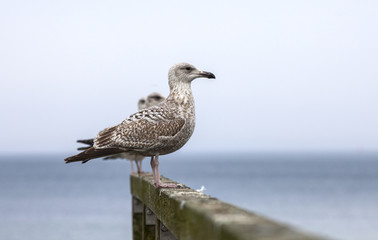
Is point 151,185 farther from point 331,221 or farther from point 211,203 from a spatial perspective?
point 331,221

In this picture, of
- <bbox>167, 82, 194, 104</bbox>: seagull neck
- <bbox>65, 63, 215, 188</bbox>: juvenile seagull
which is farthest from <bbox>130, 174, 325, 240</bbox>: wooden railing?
<bbox>167, 82, 194, 104</bbox>: seagull neck

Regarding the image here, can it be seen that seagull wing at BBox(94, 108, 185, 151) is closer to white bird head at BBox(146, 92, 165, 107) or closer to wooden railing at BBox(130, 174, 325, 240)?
wooden railing at BBox(130, 174, 325, 240)

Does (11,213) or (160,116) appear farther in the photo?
(11,213)

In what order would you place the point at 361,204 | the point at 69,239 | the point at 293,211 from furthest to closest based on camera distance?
the point at 361,204
the point at 293,211
the point at 69,239

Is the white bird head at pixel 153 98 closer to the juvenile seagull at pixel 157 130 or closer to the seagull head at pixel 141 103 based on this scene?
the seagull head at pixel 141 103

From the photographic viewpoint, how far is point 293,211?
64.1 metres

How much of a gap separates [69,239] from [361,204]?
44803 millimetres

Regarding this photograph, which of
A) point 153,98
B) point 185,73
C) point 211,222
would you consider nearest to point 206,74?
point 185,73

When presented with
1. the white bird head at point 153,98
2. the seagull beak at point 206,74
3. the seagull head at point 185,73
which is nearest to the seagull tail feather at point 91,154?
the seagull head at point 185,73

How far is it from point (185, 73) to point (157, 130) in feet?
2.88

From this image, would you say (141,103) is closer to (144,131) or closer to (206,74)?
(206,74)

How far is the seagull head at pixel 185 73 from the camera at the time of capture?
7734 millimetres

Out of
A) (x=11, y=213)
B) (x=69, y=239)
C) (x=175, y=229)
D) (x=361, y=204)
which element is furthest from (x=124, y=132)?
(x=361, y=204)

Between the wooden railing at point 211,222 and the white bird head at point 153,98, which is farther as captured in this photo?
the white bird head at point 153,98
